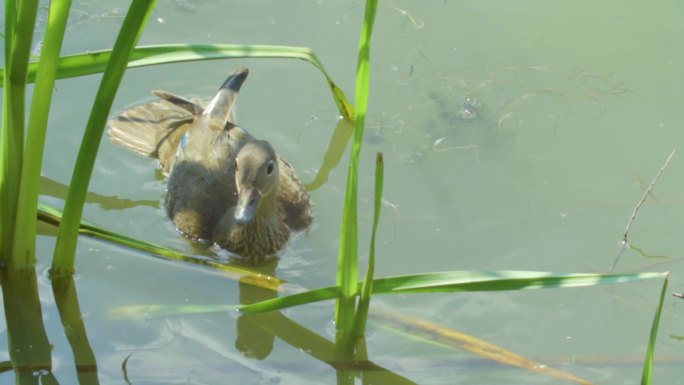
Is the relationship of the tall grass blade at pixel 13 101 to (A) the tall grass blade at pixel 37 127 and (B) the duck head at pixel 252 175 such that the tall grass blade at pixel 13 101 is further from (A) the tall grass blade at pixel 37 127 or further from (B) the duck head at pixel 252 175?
(B) the duck head at pixel 252 175

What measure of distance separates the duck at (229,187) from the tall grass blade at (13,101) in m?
1.30

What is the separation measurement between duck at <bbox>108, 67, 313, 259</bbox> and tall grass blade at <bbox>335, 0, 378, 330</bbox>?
1.32 meters

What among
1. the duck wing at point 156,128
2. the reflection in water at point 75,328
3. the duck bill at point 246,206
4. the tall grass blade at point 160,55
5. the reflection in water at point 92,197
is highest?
the tall grass blade at point 160,55

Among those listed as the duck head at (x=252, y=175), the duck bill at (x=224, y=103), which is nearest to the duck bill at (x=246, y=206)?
the duck head at (x=252, y=175)

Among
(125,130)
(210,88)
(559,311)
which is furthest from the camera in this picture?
(210,88)

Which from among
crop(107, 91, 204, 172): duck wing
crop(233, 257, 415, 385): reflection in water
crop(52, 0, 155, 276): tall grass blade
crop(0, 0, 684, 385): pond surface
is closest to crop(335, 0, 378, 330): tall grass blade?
crop(233, 257, 415, 385): reflection in water

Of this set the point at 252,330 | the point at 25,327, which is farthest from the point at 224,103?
the point at 25,327

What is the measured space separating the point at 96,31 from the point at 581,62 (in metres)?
3.11

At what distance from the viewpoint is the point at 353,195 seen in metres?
3.60

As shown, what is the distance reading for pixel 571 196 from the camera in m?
5.65

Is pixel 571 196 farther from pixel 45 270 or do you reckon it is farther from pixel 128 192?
pixel 45 270

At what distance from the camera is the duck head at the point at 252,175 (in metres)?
5.19

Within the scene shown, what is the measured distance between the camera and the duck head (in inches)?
204

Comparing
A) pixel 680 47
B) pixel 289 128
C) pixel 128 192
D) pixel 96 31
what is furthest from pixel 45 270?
pixel 680 47
